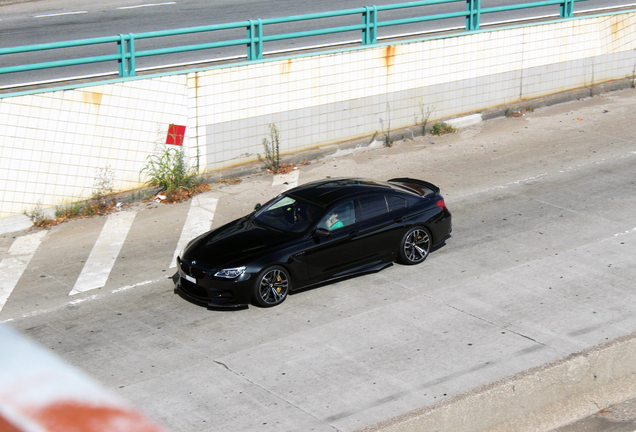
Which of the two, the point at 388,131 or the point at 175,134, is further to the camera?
the point at 388,131

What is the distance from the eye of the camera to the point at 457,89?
59.3 ft

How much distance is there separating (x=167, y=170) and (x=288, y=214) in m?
4.70

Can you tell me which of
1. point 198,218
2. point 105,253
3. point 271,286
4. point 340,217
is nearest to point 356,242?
point 340,217

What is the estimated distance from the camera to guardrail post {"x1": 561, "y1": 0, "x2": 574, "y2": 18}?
1905 centimetres

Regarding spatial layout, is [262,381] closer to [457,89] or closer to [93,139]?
[93,139]

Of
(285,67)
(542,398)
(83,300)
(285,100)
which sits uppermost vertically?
(285,67)

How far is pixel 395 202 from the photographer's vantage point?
1112 cm

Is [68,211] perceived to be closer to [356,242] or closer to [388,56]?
[356,242]

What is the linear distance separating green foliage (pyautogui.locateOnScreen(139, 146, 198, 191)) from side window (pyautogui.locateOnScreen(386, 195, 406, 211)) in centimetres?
509

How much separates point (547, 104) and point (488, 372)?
40.8 feet

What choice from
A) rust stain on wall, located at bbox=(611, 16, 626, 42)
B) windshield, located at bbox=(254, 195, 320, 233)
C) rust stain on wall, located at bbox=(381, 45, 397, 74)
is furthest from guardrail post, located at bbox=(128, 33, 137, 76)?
rust stain on wall, located at bbox=(611, 16, 626, 42)

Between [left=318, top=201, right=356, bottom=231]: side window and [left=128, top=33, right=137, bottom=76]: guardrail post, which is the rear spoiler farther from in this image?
[left=128, top=33, right=137, bottom=76]: guardrail post

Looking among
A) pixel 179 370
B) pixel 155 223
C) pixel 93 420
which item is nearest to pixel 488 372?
pixel 179 370

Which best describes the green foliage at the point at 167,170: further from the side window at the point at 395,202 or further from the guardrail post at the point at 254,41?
the side window at the point at 395,202
